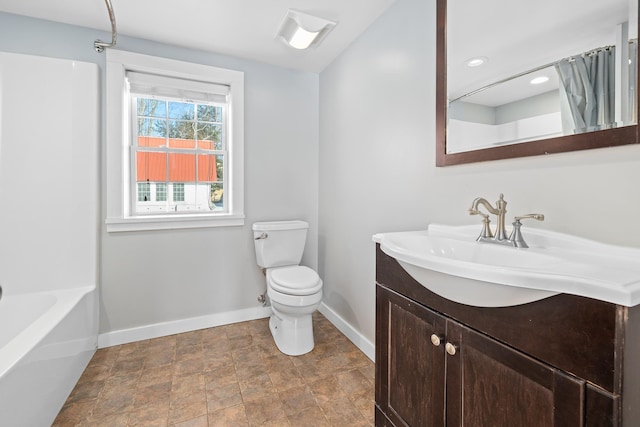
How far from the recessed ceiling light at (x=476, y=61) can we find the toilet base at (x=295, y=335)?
1724 mm

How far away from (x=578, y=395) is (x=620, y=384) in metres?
0.08

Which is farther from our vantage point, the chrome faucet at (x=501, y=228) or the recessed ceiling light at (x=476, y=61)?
the recessed ceiling light at (x=476, y=61)

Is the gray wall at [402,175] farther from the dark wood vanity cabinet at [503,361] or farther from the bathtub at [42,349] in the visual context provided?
the bathtub at [42,349]

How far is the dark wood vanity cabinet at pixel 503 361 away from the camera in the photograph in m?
0.61

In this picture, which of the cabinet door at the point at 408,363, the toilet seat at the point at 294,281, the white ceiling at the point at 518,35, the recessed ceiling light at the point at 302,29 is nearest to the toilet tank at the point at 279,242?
the toilet seat at the point at 294,281

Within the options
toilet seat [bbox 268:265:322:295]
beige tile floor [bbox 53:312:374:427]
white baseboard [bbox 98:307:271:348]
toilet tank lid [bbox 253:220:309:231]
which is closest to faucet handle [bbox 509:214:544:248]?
beige tile floor [bbox 53:312:374:427]

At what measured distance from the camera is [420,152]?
63.2 inches

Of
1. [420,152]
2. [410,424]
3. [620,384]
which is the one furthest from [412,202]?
[620,384]

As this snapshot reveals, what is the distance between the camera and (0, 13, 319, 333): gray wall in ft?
6.70

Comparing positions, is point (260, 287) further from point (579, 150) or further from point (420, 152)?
point (579, 150)

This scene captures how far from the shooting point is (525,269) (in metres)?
0.70

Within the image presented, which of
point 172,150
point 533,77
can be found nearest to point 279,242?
point 172,150

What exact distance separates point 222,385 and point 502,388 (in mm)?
1488

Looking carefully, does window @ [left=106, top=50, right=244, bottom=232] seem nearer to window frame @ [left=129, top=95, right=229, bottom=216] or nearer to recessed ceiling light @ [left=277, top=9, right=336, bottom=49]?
window frame @ [left=129, top=95, right=229, bottom=216]
